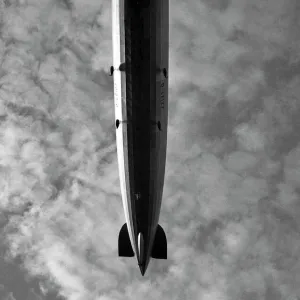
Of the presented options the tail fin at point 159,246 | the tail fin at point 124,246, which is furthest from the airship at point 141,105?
the tail fin at point 124,246

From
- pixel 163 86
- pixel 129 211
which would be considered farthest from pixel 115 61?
pixel 129 211

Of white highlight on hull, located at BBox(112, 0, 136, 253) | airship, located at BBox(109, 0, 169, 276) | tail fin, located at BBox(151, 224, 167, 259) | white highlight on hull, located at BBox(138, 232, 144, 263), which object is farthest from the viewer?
tail fin, located at BBox(151, 224, 167, 259)

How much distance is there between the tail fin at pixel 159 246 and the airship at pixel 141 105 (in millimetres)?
4227

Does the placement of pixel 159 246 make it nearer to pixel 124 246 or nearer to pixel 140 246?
pixel 124 246

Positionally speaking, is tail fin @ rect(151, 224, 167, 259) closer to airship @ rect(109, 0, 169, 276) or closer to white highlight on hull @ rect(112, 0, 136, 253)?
airship @ rect(109, 0, 169, 276)

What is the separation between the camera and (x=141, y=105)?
Answer: 34.1 metres

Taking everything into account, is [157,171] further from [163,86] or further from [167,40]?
[167,40]

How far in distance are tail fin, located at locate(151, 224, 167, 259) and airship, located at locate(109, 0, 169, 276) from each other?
423cm

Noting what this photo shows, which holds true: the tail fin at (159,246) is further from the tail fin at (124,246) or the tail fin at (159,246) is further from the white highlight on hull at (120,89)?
the white highlight on hull at (120,89)

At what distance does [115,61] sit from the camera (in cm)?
3509

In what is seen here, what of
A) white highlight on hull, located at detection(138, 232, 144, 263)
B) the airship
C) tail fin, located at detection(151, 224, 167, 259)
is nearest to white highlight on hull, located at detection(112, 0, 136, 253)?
the airship

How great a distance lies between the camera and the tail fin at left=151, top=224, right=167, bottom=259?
42.8 meters

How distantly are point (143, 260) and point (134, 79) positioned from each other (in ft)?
67.5

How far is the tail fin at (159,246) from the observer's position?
4281 centimetres
